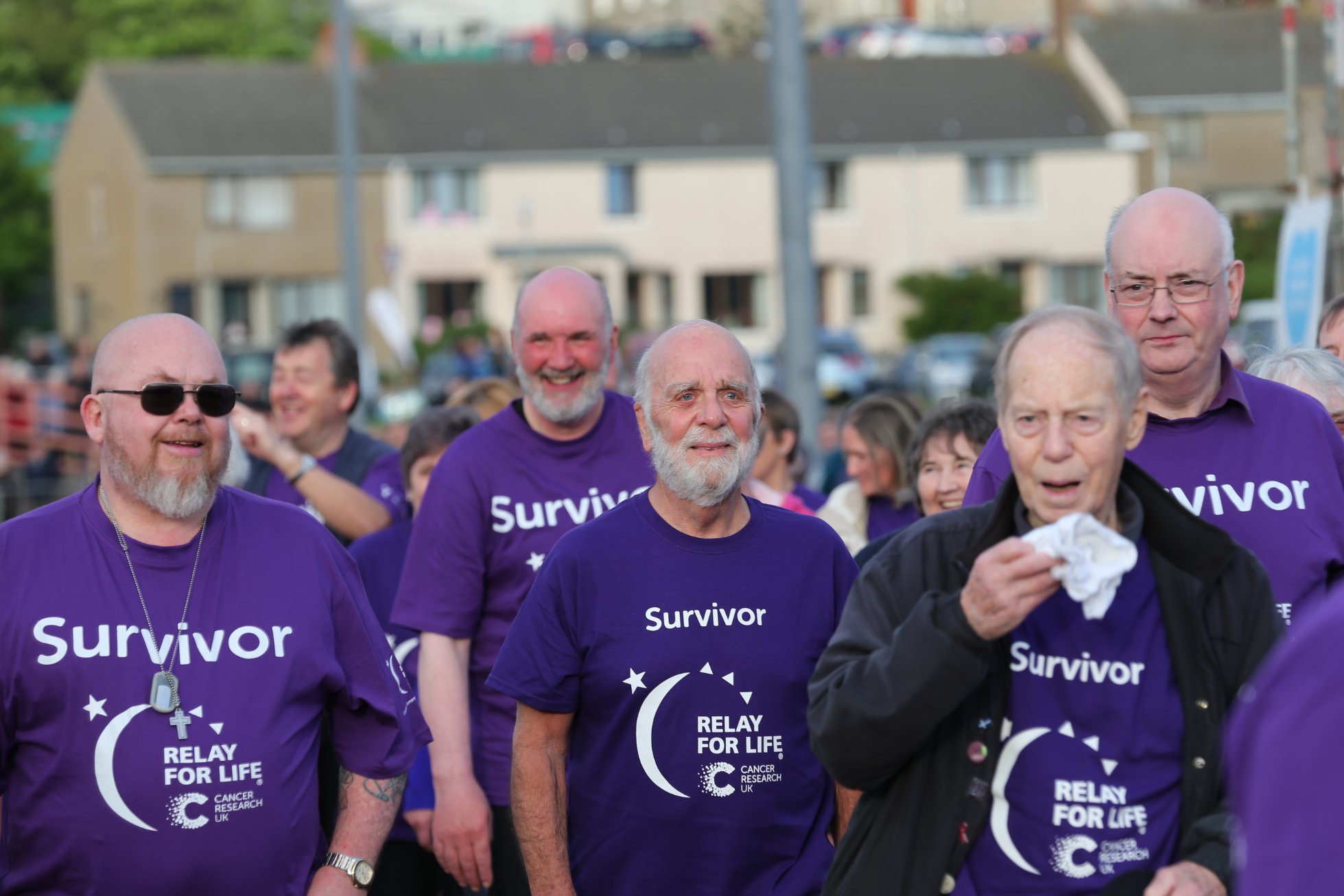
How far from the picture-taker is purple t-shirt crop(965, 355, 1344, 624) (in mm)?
4008

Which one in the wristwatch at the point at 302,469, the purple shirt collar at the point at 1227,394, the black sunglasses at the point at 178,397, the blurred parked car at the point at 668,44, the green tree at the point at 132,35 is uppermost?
the green tree at the point at 132,35

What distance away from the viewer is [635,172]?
184 feet

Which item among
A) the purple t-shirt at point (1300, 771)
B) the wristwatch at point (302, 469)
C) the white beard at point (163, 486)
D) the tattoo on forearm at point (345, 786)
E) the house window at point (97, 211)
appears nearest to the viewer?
the purple t-shirt at point (1300, 771)

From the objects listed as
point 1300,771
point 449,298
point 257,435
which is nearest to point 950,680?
point 1300,771

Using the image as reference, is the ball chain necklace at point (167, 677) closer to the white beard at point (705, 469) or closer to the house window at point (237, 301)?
the white beard at point (705, 469)

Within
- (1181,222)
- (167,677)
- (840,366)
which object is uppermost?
(1181,222)

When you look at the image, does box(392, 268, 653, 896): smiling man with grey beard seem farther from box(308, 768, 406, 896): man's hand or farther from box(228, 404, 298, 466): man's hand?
box(228, 404, 298, 466): man's hand

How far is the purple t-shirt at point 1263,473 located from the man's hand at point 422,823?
112 inches

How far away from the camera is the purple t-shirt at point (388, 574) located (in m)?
6.52

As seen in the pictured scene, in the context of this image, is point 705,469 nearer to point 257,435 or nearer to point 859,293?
point 257,435

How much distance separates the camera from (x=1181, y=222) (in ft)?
13.9

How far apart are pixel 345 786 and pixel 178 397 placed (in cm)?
105

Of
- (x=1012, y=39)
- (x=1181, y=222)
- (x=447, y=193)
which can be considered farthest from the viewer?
(x=1012, y=39)

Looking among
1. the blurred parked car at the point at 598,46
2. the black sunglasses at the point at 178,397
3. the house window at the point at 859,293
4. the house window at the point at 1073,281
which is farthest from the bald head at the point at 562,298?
the blurred parked car at the point at 598,46
